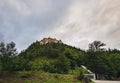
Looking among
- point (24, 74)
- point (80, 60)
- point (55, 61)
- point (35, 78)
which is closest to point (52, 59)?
point (55, 61)

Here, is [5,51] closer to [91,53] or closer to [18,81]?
[18,81]

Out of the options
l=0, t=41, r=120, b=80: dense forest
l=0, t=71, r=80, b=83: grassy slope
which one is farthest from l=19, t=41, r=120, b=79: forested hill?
l=0, t=71, r=80, b=83: grassy slope

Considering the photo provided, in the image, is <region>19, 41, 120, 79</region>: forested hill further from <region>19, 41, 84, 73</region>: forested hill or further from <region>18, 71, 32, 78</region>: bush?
<region>18, 71, 32, 78</region>: bush

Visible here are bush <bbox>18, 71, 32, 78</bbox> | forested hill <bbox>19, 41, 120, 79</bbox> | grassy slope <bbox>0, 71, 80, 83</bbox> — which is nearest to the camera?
grassy slope <bbox>0, 71, 80, 83</bbox>

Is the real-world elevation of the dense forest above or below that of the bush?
above

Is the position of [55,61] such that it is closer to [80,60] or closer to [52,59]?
[52,59]

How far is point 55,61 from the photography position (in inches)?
2589

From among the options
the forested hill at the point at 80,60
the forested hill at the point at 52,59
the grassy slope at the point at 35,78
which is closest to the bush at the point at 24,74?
the grassy slope at the point at 35,78

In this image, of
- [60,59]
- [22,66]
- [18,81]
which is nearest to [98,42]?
[60,59]

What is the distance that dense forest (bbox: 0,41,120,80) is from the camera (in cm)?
5822

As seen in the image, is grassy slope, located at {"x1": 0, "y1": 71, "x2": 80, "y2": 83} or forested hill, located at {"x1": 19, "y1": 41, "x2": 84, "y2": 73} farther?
forested hill, located at {"x1": 19, "y1": 41, "x2": 84, "y2": 73}

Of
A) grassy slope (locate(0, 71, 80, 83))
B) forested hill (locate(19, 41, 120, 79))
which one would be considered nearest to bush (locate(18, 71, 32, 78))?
grassy slope (locate(0, 71, 80, 83))

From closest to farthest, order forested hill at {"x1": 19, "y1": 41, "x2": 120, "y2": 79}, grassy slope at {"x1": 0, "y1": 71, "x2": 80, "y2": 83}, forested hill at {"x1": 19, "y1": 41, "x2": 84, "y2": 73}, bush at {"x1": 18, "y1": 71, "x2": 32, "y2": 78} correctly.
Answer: grassy slope at {"x1": 0, "y1": 71, "x2": 80, "y2": 83} → bush at {"x1": 18, "y1": 71, "x2": 32, "y2": 78} → forested hill at {"x1": 19, "y1": 41, "x2": 84, "y2": 73} → forested hill at {"x1": 19, "y1": 41, "x2": 120, "y2": 79}

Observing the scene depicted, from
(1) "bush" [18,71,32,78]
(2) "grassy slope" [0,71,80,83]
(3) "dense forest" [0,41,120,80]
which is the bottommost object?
(2) "grassy slope" [0,71,80,83]
